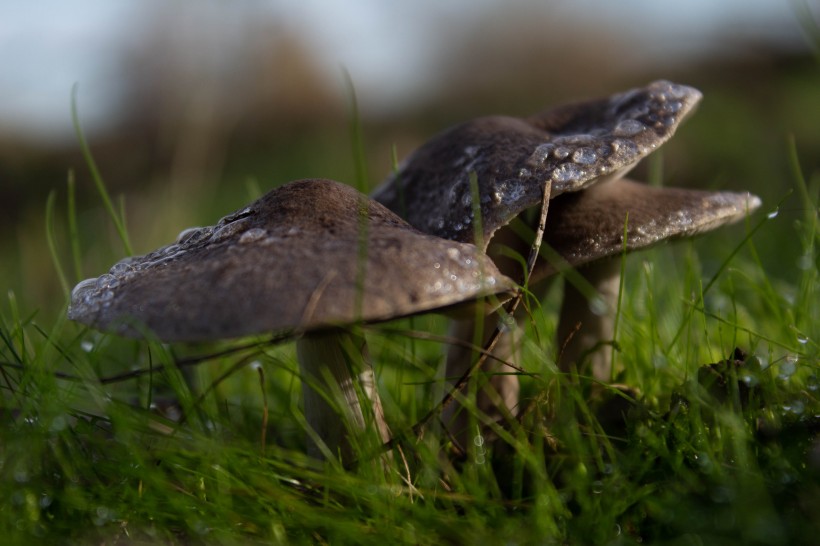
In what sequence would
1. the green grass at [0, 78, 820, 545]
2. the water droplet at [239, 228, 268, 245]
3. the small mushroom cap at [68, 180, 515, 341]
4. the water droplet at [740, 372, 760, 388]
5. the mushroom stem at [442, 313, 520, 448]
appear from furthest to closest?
the mushroom stem at [442, 313, 520, 448] → the water droplet at [740, 372, 760, 388] → the water droplet at [239, 228, 268, 245] → the green grass at [0, 78, 820, 545] → the small mushroom cap at [68, 180, 515, 341]

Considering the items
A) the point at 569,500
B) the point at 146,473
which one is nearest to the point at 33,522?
the point at 146,473

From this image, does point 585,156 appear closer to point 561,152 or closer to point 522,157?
point 561,152

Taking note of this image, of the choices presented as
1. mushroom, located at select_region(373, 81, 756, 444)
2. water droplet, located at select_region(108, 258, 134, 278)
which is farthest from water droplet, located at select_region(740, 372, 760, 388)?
water droplet, located at select_region(108, 258, 134, 278)

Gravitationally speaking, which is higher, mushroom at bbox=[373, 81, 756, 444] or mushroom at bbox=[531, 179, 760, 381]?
mushroom at bbox=[373, 81, 756, 444]

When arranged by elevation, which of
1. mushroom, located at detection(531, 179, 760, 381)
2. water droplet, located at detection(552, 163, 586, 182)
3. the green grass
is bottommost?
the green grass

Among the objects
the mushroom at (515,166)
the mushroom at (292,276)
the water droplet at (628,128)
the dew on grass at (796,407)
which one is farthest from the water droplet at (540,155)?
the dew on grass at (796,407)

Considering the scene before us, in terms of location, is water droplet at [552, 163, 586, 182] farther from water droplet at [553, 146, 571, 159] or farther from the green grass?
the green grass

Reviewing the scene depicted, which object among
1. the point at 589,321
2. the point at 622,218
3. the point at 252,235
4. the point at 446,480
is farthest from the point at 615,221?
the point at 252,235
